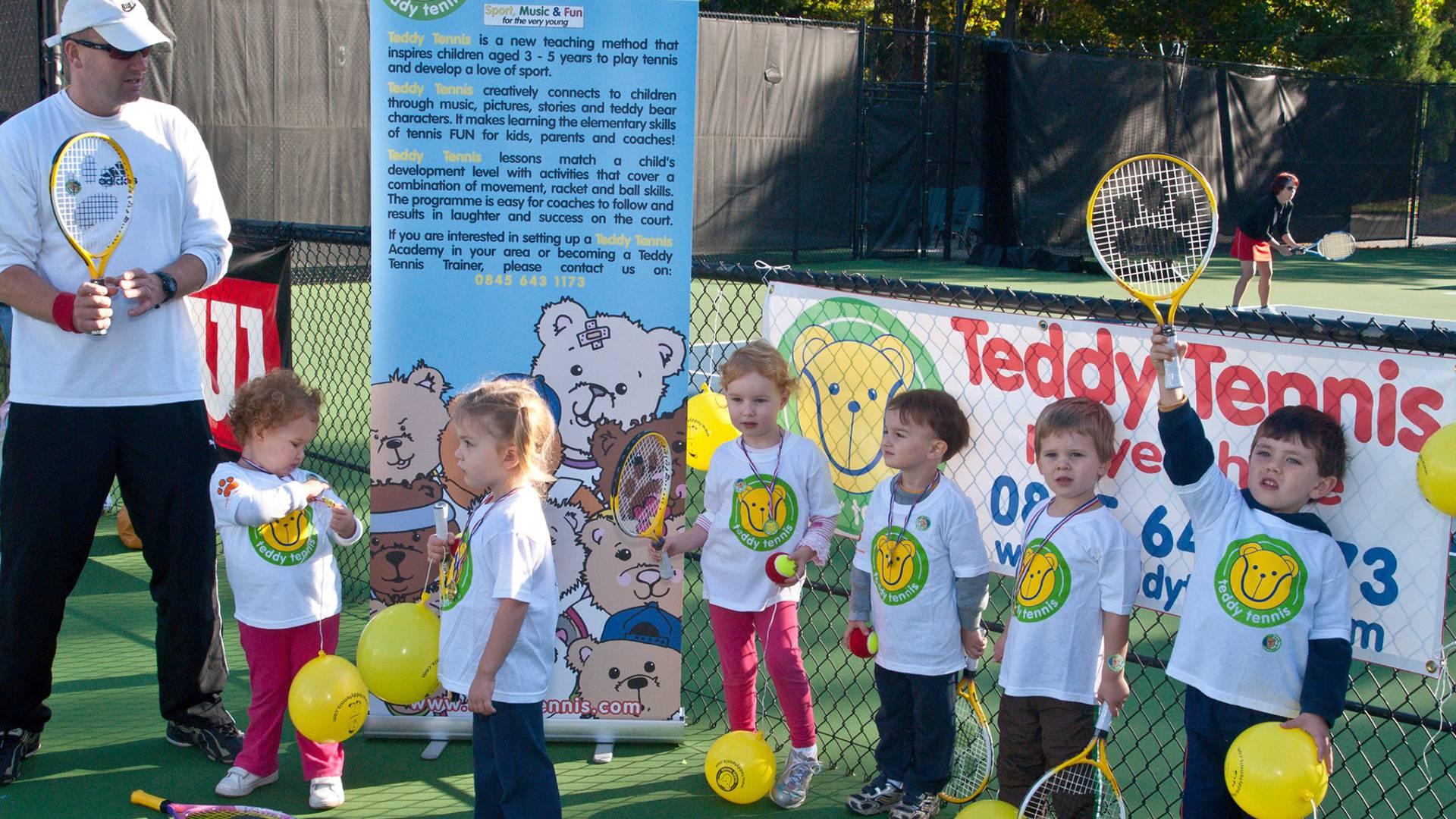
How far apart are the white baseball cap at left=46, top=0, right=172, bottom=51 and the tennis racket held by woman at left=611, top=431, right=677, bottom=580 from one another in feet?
5.96

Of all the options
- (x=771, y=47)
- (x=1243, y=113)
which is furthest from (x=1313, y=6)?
(x=771, y=47)

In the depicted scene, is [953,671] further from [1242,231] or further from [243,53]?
[243,53]

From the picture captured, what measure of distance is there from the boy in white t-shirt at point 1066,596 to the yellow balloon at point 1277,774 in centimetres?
43

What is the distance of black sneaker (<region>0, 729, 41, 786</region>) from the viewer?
13.3 feet

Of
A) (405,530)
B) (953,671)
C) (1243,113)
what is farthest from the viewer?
(1243,113)

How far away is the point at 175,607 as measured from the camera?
13.7ft

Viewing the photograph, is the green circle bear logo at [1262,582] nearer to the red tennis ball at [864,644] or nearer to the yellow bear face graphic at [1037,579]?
the yellow bear face graphic at [1037,579]

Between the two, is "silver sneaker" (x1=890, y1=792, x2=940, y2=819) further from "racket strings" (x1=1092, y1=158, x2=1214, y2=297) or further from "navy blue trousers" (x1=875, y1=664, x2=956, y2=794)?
"racket strings" (x1=1092, y1=158, x2=1214, y2=297)

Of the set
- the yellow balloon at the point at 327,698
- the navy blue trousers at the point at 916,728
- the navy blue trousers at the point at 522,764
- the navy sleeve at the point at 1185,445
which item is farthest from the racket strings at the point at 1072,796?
the yellow balloon at the point at 327,698

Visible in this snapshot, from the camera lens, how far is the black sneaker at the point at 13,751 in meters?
4.04

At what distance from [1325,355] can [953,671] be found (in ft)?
4.18

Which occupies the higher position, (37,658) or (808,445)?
(808,445)

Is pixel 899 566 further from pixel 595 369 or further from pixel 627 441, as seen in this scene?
pixel 595 369

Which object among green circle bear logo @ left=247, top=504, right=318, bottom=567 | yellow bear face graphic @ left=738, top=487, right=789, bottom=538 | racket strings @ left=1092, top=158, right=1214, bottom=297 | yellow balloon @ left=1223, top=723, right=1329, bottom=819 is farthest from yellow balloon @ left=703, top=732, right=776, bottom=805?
racket strings @ left=1092, top=158, right=1214, bottom=297
